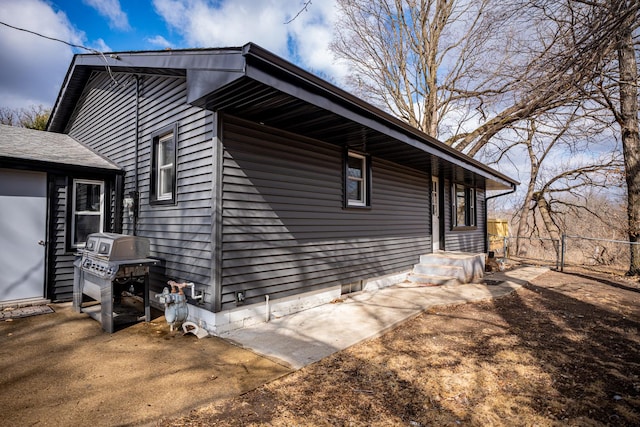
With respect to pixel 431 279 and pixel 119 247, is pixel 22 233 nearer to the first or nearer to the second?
pixel 119 247

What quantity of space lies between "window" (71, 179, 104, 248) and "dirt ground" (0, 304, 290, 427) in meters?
1.99

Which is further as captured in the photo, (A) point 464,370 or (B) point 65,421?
(A) point 464,370

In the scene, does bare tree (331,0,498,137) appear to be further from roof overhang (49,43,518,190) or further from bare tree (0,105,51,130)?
bare tree (0,105,51,130)

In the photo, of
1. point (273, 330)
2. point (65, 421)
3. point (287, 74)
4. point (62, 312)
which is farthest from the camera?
point (62, 312)

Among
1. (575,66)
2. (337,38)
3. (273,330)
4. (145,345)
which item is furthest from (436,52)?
(145,345)

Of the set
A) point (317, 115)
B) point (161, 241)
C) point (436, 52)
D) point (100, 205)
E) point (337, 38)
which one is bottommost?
point (161, 241)

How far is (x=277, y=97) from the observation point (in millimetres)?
3578

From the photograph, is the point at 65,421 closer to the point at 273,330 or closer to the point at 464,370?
the point at 273,330

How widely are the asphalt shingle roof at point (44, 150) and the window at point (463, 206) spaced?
905cm

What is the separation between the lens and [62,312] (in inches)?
195

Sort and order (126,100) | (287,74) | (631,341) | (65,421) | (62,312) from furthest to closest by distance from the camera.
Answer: (126,100) < (62,312) < (631,341) < (287,74) < (65,421)

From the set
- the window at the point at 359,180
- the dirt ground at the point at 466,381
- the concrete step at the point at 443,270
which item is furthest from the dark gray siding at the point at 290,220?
the dirt ground at the point at 466,381

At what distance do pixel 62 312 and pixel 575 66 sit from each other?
757cm

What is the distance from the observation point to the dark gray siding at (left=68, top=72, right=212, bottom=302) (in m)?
4.21
